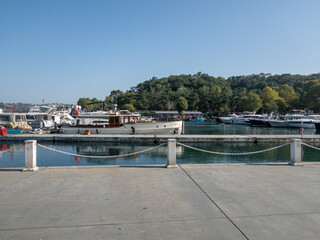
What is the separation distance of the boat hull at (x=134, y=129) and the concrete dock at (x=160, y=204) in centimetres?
2356

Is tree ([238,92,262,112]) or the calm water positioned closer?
the calm water

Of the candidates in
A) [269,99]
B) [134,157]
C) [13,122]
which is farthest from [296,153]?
[269,99]

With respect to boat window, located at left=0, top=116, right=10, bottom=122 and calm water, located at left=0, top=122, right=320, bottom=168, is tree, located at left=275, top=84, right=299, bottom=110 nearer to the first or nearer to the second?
calm water, located at left=0, top=122, right=320, bottom=168

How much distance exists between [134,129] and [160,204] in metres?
26.9

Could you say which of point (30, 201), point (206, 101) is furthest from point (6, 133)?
point (206, 101)

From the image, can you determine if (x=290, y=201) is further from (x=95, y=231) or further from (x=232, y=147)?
(x=232, y=147)

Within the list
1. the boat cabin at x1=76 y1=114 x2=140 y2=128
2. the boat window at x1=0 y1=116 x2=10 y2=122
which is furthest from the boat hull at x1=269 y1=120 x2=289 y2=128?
the boat window at x1=0 y1=116 x2=10 y2=122

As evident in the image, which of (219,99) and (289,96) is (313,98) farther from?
(219,99)

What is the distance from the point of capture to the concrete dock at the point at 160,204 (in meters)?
4.34

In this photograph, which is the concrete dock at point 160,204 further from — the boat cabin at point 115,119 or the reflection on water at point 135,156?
the boat cabin at point 115,119

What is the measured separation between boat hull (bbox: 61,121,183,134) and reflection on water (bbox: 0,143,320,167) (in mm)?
5325

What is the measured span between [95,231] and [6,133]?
102 feet

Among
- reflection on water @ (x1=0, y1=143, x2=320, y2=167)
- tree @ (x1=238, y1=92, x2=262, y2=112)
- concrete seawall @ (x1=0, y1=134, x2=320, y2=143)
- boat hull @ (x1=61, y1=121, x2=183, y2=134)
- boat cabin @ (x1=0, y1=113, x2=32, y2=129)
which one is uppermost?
tree @ (x1=238, y1=92, x2=262, y2=112)

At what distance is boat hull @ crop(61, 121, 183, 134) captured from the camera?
32.4 meters
